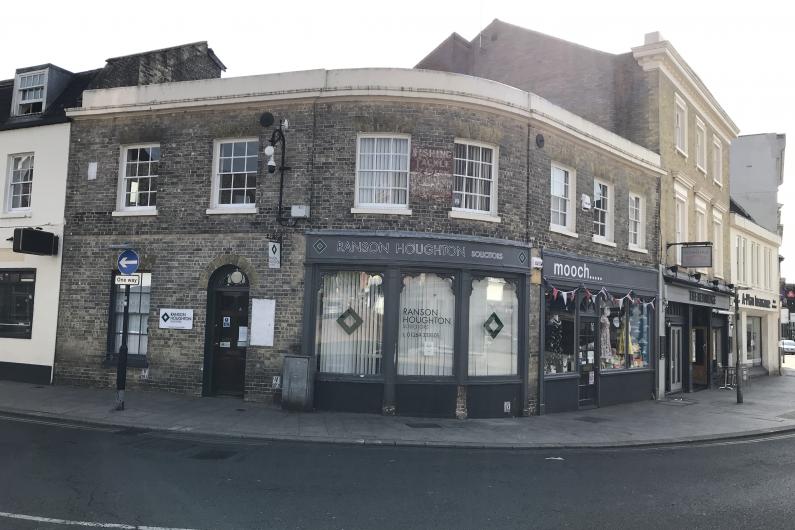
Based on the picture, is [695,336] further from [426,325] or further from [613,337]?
[426,325]

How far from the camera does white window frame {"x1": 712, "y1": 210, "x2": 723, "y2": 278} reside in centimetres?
2469

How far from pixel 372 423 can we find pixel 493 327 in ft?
12.5

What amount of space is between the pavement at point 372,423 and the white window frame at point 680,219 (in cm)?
655

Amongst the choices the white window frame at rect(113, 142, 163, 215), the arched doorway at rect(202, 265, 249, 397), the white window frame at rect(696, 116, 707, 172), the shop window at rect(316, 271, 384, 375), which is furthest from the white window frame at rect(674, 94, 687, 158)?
the white window frame at rect(113, 142, 163, 215)

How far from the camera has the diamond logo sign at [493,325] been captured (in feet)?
45.0

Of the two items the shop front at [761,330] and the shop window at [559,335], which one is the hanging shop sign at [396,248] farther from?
the shop front at [761,330]

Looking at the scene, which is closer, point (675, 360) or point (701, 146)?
point (675, 360)

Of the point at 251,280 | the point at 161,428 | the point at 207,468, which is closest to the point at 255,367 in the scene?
the point at 251,280

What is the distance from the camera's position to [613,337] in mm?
17422

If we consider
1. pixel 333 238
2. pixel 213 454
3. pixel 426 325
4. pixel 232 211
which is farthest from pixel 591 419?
pixel 232 211

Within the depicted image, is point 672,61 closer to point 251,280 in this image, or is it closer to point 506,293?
point 506,293

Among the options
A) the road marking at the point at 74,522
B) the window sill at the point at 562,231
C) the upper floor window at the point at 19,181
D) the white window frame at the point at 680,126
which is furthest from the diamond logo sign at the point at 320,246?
the white window frame at the point at 680,126

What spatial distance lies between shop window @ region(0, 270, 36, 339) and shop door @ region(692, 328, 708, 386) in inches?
893

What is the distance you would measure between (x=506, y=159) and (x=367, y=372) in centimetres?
597
